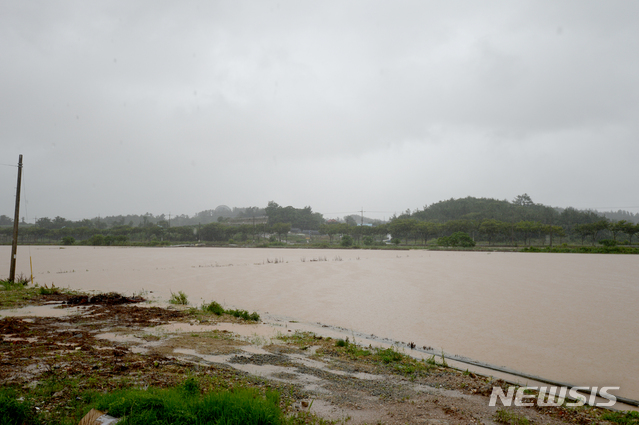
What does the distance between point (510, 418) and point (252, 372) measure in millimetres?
2849

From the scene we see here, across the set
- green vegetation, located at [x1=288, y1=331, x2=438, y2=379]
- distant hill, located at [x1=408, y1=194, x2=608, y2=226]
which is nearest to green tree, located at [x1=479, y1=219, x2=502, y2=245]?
distant hill, located at [x1=408, y1=194, x2=608, y2=226]

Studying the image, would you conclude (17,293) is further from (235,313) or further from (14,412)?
(14,412)

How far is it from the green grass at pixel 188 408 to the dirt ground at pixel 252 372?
328 mm

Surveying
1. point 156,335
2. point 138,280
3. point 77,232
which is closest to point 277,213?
point 77,232

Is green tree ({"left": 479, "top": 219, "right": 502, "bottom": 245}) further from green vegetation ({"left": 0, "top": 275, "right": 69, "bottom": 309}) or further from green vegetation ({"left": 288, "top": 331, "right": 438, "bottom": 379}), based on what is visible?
green vegetation ({"left": 0, "top": 275, "right": 69, "bottom": 309})

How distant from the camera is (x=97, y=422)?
9.52ft

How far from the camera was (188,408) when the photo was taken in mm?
3164

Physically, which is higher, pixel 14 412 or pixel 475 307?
pixel 14 412

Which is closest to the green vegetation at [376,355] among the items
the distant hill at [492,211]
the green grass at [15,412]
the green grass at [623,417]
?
the green grass at [623,417]

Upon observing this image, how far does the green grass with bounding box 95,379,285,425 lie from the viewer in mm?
2994

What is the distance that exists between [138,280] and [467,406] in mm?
15967

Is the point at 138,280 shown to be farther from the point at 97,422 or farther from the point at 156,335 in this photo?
the point at 97,422

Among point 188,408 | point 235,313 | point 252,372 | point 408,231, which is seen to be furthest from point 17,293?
point 408,231

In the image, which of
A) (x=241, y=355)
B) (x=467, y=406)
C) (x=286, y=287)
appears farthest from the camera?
(x=286, y=287)
